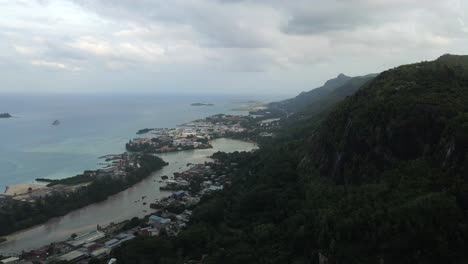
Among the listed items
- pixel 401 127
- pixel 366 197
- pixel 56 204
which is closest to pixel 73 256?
pixel 56 204

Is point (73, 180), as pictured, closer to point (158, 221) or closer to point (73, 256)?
point (158, 221)

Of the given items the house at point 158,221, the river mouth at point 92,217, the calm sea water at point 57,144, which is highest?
the calm sea water at point 57,144

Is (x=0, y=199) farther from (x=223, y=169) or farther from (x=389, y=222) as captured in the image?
(x=389, y=222)

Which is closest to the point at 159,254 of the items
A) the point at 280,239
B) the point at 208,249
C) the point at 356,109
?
the point at 208,249

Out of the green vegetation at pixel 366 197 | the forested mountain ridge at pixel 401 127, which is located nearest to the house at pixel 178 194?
the green vegetation at pixel 366 197

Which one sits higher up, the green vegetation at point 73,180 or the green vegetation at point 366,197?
the green vegetation at point 366,197

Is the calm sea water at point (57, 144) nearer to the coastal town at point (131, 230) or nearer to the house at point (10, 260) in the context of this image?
the coastal town at point (131, 230)
